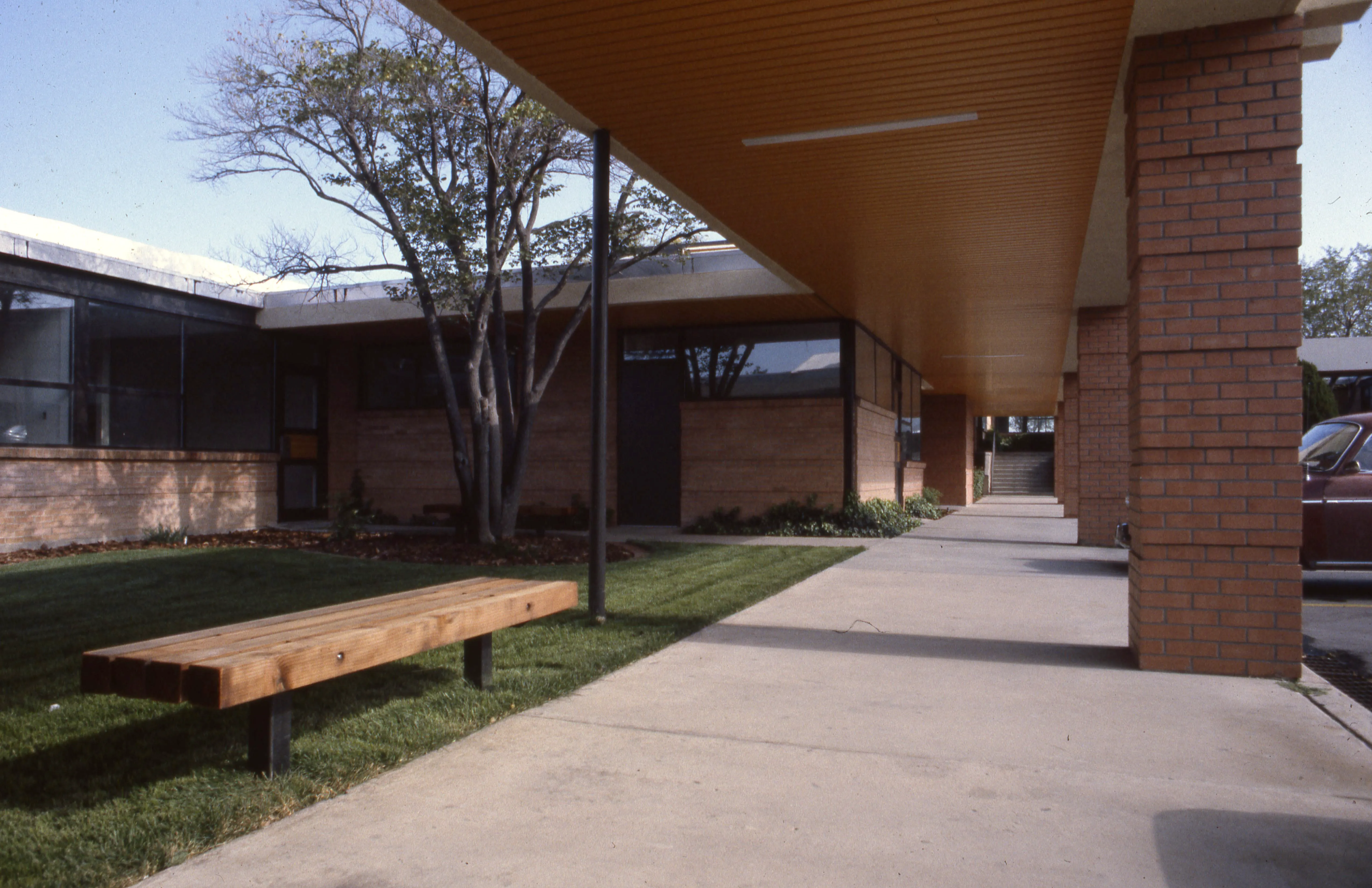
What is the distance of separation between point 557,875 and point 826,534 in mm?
12012

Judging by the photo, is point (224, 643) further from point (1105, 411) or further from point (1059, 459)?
point (1059, 459)

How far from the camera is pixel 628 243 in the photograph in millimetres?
12141

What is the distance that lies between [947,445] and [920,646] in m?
23.5

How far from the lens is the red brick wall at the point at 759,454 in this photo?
15031mm

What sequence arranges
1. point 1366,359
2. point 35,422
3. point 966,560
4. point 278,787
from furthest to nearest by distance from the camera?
point 1366,359 < point 35,422 < point 966,560 < point 278,787

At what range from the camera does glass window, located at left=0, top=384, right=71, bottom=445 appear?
38.4 ft

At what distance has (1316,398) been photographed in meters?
19.7

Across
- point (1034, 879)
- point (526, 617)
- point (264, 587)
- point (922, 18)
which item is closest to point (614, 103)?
point (922, 18)

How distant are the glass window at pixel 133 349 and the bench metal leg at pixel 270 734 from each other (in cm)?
1152

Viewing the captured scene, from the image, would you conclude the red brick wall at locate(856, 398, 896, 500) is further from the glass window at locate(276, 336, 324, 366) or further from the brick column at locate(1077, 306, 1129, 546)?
the glass window at locate(276, 336, 324, 366)

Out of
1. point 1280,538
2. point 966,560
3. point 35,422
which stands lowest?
point 966,560

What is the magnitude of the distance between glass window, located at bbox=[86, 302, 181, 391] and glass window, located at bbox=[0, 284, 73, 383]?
306 millimetres

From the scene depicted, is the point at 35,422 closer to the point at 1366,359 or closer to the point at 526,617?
the point at 526,617

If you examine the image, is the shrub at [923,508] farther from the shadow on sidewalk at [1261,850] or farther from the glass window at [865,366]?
the shadow on sidewalk at [1261,850]
